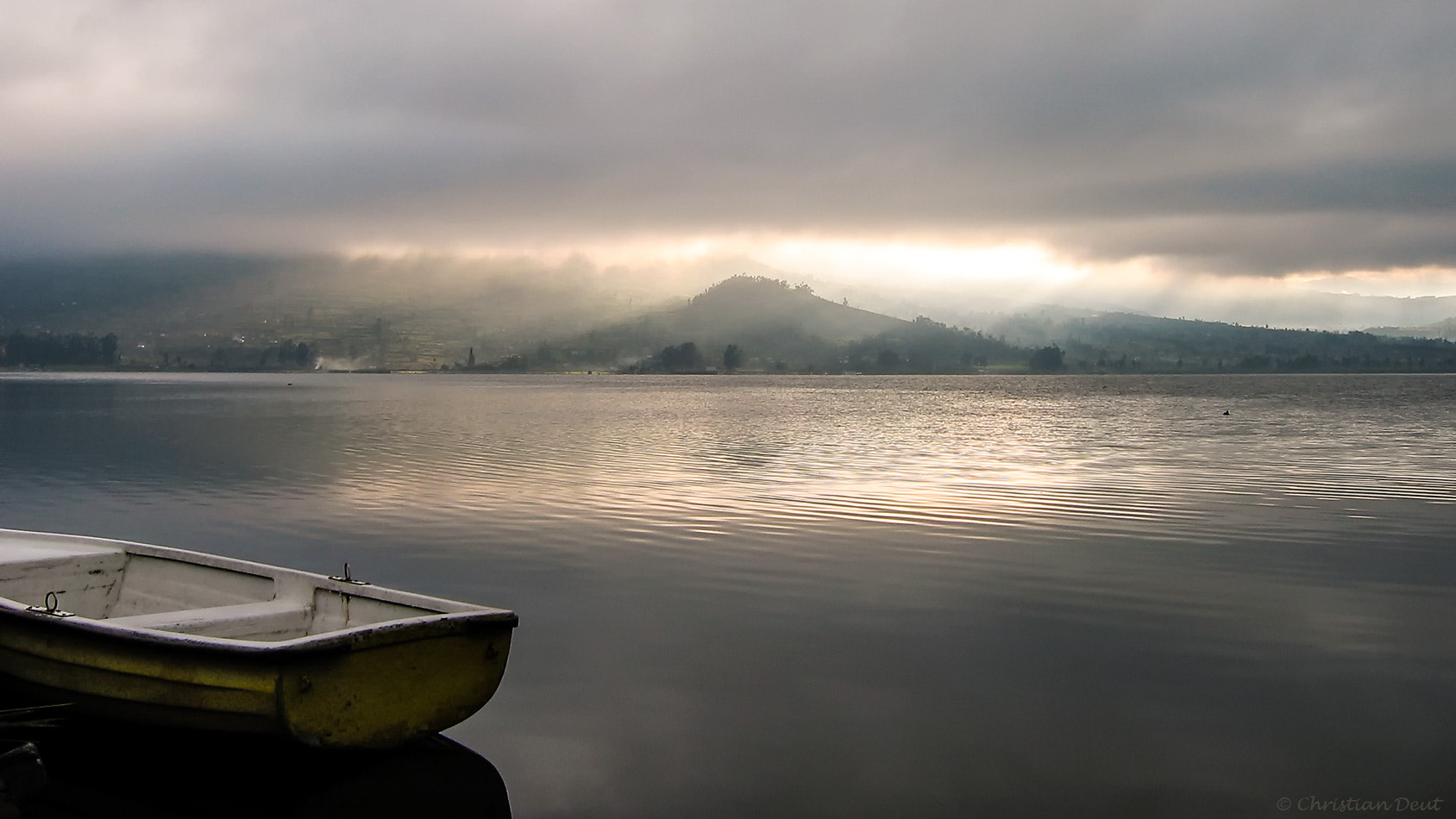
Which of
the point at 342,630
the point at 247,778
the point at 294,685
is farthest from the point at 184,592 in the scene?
the point at 294,685

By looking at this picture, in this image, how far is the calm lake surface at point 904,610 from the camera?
47.3 feet

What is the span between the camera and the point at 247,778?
46.7 ft

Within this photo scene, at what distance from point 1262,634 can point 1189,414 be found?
109 m

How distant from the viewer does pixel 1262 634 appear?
68.3 feet

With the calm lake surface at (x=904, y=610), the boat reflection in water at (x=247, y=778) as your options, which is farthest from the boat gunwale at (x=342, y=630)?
the calm lake surface at (x=904, y=610)

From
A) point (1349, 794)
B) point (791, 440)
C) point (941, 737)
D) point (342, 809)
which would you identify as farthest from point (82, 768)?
point (791, 440)

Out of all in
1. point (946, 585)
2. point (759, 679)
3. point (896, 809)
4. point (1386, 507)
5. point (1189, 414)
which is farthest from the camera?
point (1189, 414)

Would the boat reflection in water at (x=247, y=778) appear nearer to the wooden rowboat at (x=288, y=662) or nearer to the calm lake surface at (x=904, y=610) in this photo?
the wooden rowboat at (x=288, y=662)

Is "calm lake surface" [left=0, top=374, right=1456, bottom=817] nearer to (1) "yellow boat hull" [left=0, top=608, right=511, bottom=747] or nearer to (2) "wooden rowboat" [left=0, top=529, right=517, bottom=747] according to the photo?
(1) "yellow boat hull" [left=0, top=608, right=511, bottom=747]

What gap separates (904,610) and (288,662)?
13607 mm

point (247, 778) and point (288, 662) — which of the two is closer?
point (288, 662)

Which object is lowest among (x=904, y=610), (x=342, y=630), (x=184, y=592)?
(x=904, y=610)

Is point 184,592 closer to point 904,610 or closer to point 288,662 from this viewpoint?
point 288,662

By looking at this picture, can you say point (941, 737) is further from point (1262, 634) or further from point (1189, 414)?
point (1189, 414)
